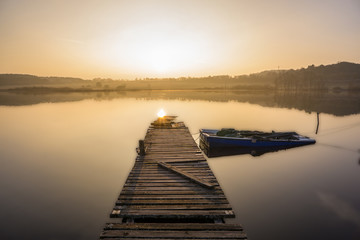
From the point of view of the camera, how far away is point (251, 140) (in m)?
18.6

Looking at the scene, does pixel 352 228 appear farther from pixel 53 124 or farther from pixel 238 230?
pixel 53 124

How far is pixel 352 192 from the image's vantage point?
12.1m

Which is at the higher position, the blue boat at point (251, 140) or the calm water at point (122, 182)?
the blue boat at point (251, 140)

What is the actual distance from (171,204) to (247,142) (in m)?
12.9

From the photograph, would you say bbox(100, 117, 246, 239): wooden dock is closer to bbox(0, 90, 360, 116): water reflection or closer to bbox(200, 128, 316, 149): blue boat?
bbox(200, 128, 316, 149): blue boat

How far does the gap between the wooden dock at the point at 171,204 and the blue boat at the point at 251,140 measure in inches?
234

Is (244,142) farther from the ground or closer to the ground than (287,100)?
farther from the ground

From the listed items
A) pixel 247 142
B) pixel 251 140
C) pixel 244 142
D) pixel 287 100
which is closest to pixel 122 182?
pixel 244 142

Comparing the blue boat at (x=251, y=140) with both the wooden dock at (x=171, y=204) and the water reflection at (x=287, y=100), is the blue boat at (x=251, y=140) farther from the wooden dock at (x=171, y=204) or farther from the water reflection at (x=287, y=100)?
the water reflection at (x=287, y=100)

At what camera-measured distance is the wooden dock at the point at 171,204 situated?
239 inches

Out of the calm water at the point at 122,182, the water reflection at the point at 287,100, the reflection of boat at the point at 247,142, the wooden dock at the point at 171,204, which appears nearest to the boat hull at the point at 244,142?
the reflection of boat at the point at 247,142

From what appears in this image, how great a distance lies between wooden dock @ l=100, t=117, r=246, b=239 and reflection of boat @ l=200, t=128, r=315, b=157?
612 centimetres

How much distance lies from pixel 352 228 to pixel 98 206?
1164 cm

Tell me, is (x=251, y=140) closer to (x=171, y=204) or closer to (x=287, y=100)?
(x=171, y=204)
